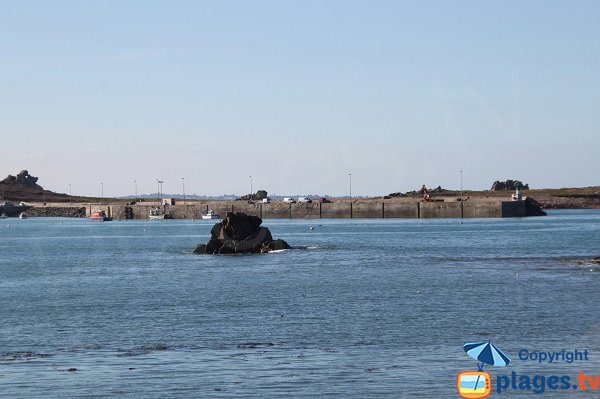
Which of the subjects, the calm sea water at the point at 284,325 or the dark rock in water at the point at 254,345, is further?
the dark rock in water at the point at 254,345

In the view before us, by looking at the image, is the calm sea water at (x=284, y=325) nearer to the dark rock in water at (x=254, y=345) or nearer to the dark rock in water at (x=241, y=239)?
the dark rock in water at (x=254, y=345)

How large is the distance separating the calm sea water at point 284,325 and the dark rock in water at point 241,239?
45.3ft

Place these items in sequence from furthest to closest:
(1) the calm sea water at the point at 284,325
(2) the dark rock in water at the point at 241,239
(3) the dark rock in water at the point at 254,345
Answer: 1. (2) the dark rock in water at the point at 241,239
2. (3) the dark rock in water at the point at 254,345
3. (1) the calm sea water at the point at 284,325

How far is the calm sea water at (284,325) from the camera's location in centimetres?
2930

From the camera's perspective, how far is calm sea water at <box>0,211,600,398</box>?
2930 cm

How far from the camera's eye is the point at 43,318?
46031 mm

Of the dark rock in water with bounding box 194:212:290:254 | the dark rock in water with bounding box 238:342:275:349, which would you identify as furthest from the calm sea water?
the dark rock in water with bounding box 194:212:290:254

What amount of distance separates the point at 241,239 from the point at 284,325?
57.2 meters

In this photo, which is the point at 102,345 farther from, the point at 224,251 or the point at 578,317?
the point at 224,251

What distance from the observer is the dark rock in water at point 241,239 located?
9775cm

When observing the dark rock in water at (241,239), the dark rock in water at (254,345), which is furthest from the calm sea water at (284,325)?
the dark rock in water at (241,239)

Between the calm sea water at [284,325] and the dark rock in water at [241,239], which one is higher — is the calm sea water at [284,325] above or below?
below

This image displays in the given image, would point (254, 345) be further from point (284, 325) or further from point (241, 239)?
point (241, 239)

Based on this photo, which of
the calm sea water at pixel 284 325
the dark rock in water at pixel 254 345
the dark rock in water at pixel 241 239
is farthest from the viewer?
the dark rock in water at pixel 241 239
